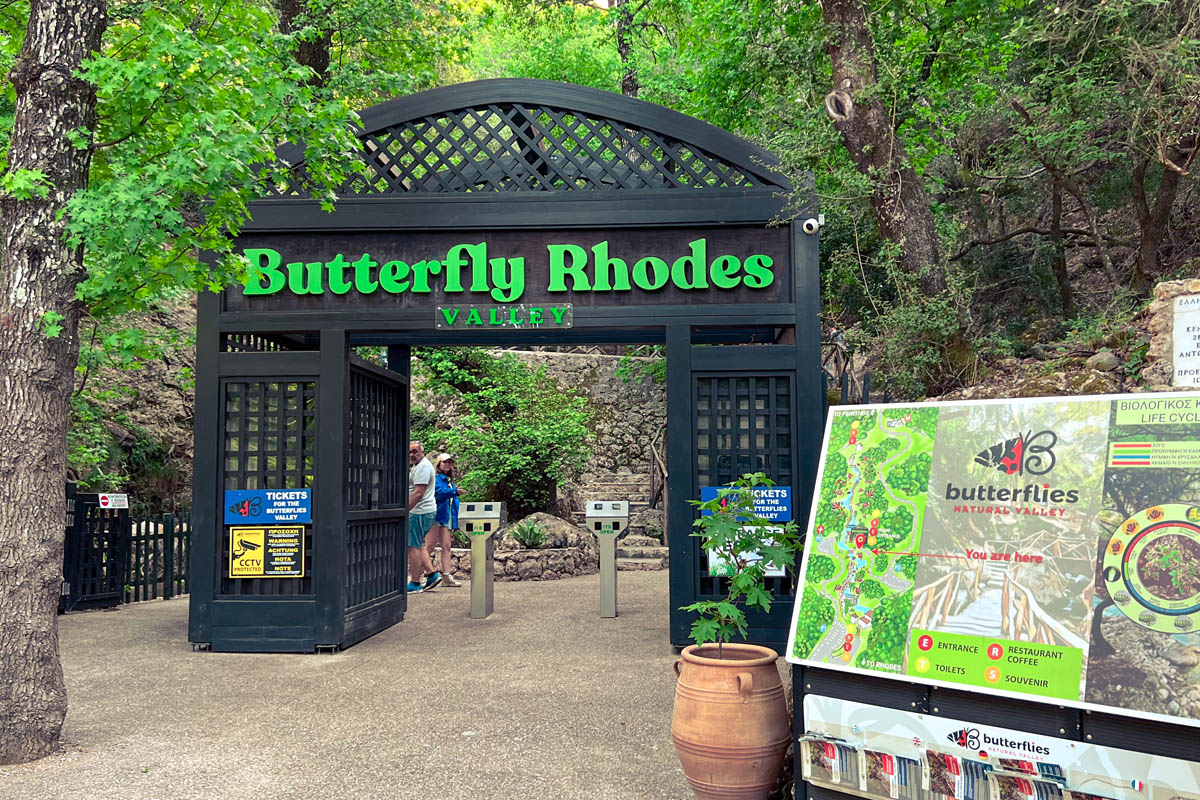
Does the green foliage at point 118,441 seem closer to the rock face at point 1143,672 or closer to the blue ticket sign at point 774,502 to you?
the blue ticket sign at point 774,502

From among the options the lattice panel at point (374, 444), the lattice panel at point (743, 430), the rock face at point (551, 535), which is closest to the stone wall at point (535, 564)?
the rock face at point (551, 535)

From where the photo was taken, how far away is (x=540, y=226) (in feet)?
24.8

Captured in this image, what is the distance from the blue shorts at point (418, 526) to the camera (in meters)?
10.8

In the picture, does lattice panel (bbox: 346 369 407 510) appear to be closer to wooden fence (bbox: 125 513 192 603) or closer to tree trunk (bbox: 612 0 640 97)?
wooden fence (bbox: 125 513 192 603)

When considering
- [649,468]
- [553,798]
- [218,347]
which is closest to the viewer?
[553,798]

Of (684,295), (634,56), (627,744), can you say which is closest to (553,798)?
(627,744)

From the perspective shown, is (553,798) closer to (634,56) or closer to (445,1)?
(445,1)

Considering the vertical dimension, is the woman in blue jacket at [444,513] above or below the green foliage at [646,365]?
below

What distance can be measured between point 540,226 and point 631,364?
755cm

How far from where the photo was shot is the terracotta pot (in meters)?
3.60

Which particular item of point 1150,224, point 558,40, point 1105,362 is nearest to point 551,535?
point 1105,362

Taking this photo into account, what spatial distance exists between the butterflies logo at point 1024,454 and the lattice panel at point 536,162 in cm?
481

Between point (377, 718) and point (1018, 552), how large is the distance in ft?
12.7

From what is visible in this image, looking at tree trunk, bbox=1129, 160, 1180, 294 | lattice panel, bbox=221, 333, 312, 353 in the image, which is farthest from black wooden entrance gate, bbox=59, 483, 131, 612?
tree trunk, bbox=1129, 160, 1180, 294
